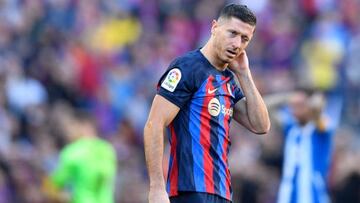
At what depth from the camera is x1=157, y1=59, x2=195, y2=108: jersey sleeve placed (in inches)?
293

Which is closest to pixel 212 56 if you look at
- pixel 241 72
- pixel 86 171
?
pixel 241 72

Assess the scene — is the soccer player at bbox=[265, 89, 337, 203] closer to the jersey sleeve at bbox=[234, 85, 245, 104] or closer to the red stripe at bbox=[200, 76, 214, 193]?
the jersey sleeve at bbox=[234, 85, 245, 104]

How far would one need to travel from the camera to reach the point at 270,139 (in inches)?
591

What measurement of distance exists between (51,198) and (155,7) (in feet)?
18.4

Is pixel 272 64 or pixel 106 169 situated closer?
pixel 106 169

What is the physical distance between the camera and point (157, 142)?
24.2ft

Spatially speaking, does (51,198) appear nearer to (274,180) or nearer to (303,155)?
(274,180)

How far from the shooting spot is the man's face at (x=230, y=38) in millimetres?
7617

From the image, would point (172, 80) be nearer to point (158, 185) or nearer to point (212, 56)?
point (212, 56)

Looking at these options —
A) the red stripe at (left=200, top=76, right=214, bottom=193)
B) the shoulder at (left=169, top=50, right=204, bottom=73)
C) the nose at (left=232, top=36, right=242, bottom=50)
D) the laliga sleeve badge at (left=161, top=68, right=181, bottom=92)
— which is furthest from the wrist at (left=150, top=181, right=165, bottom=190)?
the nose at (left=232, top=36, right=242, bottom=50)

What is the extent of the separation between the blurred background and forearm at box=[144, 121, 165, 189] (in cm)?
713

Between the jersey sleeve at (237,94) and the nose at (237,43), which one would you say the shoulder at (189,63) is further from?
the jersey sleeve at (237,94)

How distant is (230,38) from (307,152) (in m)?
3.66

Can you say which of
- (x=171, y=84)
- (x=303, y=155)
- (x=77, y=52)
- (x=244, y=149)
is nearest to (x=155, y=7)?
(x=77, y=52)
